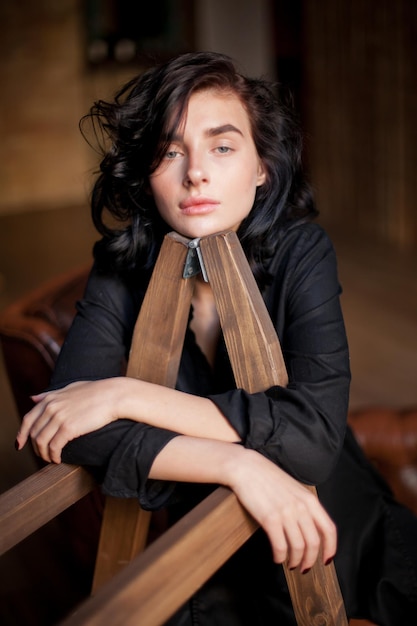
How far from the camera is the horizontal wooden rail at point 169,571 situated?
0.65 metres

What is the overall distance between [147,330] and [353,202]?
3.74 m

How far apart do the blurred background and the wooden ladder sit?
131 cm

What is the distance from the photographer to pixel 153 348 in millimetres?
1018

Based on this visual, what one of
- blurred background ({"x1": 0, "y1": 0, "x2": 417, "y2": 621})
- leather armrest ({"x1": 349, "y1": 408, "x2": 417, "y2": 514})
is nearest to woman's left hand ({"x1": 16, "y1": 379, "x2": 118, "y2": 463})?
leather armrest ({"x1": 349, "y1": 408, "x2": 417, "y2": 514})

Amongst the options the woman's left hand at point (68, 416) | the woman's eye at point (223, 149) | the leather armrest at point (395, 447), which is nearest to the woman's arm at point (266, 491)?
the woman's left hand at point (68, 416)

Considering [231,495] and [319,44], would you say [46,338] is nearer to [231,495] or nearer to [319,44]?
[231,495]

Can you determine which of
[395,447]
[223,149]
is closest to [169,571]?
[223,149]

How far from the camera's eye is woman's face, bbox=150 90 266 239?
3.34 feet

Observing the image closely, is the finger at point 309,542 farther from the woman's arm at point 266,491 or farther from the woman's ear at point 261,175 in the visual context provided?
the woman's ear at point 261,175

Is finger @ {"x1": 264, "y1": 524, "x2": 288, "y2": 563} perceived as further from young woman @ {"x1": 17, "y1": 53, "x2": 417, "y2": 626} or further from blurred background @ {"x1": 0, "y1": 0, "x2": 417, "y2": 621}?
blurred background @ {"x1": 0, "y1": 0, "x2": 417, "y2": 621}

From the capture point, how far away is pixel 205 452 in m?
0.90

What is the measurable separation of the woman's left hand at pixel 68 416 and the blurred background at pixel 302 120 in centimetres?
137

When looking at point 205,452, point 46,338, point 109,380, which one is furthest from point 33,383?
point 205,452

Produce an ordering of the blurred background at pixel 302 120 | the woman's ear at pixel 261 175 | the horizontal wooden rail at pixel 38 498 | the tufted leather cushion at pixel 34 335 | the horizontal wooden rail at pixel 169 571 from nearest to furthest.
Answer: the horizontal wooden rail at pixel 169 571
the horizontal wooden rail at pixel 38 498
the woman's ear at pixel 261 175
the tufted leather cushion at pixel 34 335
the blurred background at pixel 302 120
